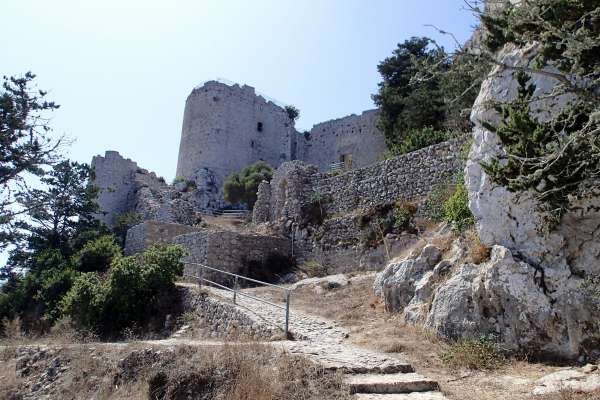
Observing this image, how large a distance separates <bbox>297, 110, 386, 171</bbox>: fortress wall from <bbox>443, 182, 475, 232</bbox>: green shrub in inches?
834

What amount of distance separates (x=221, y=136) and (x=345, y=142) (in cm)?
853

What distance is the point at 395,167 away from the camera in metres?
16.0

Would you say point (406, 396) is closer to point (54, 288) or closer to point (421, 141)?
point (54, 288)

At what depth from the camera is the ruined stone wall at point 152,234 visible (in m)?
18.8

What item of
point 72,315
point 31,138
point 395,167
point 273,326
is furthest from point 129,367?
point 395,167

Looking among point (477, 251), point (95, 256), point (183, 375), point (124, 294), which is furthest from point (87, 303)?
point (477, 251)

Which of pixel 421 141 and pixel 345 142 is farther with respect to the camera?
pixel 345 142

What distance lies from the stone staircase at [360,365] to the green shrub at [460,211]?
3.00 metres

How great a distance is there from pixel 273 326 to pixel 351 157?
26.1 meters

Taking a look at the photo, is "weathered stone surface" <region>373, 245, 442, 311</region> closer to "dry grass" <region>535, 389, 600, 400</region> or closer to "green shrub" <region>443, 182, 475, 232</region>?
"green shrub" <region>443, 182, 475, 232</region>

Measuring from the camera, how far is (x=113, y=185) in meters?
27.0

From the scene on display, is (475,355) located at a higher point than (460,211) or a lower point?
lower

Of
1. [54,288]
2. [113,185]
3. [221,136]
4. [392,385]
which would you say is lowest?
[392,385]

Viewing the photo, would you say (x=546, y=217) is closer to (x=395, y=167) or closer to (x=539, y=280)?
(x=539, y=280)
